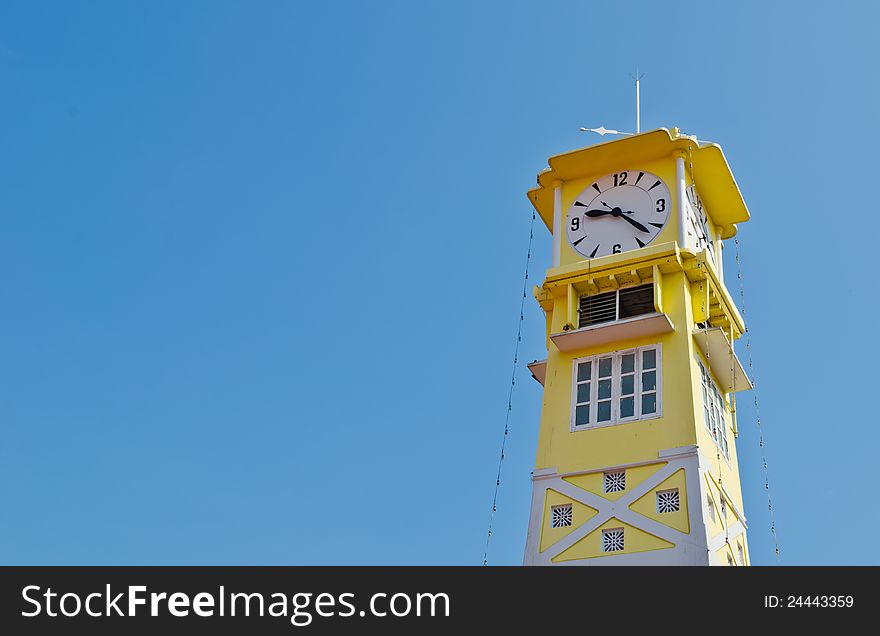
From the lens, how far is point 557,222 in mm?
31031

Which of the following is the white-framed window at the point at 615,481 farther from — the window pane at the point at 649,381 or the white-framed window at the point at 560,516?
the window pane at the point at 649,381

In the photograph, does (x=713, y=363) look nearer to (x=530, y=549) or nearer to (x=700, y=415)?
(x=700, y=415)

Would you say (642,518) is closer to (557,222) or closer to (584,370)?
(584,370)

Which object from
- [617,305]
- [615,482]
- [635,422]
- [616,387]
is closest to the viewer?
[615,482]

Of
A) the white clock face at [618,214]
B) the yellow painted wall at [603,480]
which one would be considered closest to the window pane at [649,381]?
the yellow painted wall at [603,480]

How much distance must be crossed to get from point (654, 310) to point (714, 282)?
2.01 m

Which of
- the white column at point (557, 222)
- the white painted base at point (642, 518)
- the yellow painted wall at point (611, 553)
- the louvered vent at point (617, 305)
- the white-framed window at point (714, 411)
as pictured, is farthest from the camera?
the white column at point (557, 222)

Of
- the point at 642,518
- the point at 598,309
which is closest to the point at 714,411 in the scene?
the point at 598,309

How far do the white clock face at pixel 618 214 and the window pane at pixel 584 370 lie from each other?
2913 mm

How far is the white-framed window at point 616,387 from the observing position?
1069 inches

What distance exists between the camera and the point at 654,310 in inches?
1126

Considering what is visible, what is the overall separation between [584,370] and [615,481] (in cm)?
320

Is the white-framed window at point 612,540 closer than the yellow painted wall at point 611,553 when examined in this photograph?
No
